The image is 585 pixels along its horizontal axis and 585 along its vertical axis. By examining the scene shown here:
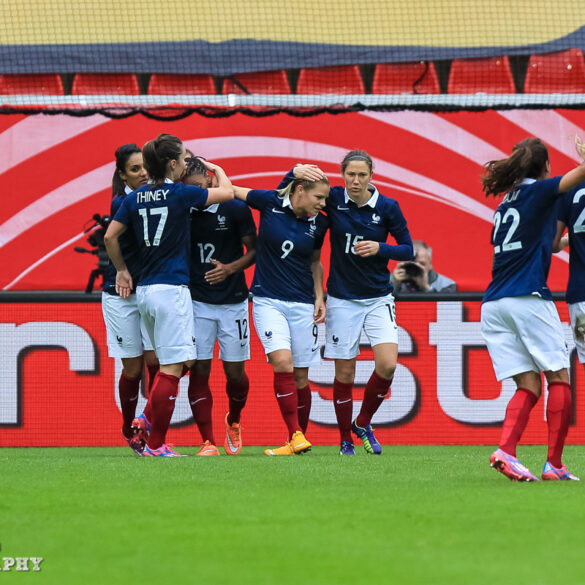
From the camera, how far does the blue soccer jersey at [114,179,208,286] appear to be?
23.7 feet

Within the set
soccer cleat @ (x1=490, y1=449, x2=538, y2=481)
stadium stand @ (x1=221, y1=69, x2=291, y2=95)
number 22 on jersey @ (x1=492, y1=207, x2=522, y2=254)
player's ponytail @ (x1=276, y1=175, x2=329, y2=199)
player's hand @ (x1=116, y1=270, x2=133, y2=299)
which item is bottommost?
soccer cleat @ (x1=490, y1=449, x2=538, y2=481)

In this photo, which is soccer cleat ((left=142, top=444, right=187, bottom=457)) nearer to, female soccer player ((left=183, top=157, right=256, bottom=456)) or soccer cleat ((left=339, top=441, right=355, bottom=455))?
female soccer player ((left=183, top=157, right=256, bottom=456))

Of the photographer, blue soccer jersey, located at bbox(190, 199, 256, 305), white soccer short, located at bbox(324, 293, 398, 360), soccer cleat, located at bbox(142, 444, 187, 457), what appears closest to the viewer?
soccer cleat, located at bbox(142, 444, 187, 457)

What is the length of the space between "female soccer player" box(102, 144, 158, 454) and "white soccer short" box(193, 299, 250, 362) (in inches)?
15.0

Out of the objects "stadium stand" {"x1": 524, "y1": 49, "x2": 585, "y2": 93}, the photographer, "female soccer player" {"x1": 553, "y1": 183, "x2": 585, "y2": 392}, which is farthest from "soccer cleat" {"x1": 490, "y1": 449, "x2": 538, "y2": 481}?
"stadium stand" {"x1": 524, "y1": 49, "x2": 585, "y2": 93}

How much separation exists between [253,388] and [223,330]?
1.43 m

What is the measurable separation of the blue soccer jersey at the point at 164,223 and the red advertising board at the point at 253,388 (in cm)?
225

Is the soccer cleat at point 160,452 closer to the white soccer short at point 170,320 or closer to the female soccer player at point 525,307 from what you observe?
the white soccer short at point 170,320

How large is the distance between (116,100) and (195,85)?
101 cm

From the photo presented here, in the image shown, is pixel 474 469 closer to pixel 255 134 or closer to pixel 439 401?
pixel 439 401

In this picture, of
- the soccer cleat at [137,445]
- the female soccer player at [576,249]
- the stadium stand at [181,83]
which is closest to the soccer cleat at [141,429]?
the soccer cleat at [137,445]

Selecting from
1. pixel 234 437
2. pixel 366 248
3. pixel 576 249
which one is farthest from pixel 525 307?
pixel 234 437

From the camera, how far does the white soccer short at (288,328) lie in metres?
7.79

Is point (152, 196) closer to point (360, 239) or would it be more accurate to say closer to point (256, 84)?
point (360, 239)
